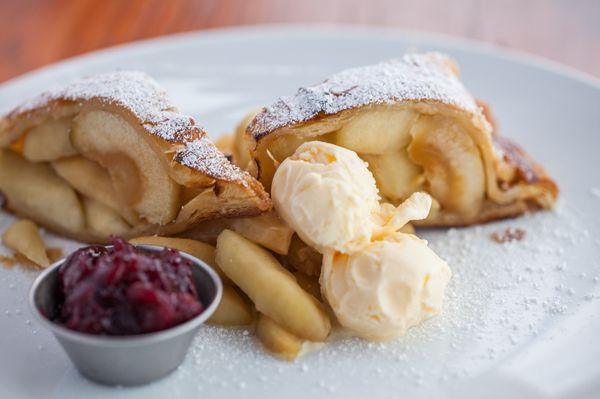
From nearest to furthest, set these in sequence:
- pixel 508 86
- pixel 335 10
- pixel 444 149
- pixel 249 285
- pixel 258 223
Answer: pixel 249 285
pixel 258 223
pixel 444 149
pixel 508 86
pixel 335 10

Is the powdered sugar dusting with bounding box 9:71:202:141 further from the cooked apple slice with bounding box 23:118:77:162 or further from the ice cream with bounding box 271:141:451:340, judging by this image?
the ice cream with bounding box 271:141:451:340

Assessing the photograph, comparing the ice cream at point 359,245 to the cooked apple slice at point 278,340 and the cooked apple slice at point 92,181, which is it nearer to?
the cooked apple slice at point 278,340

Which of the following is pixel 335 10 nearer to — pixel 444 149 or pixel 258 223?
pixel 444 149

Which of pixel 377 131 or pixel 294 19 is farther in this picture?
pixel 294 19

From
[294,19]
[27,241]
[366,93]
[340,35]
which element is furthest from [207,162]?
[294,19]

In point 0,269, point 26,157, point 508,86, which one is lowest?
point 0,269

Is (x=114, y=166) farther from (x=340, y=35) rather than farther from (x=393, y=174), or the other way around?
(x=340, y=35)

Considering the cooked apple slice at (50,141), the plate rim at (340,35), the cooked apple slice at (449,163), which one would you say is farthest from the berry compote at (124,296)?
the plate rim at (340,35)

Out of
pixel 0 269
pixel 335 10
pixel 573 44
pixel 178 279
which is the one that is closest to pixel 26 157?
Answer: pixel 0 269
